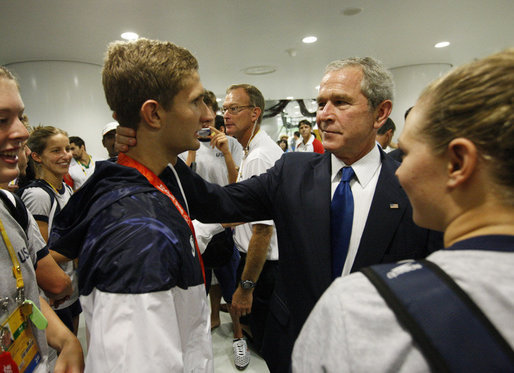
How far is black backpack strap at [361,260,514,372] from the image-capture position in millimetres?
434

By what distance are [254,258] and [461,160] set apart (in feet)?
5.79

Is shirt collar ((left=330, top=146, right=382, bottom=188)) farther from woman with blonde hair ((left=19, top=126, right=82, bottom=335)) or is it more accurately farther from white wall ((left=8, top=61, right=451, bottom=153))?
white wall ((left=8, top=61, right=451, bottom=153))

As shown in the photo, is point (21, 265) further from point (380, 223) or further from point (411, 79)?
point (411, 79)

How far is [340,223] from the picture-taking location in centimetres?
129

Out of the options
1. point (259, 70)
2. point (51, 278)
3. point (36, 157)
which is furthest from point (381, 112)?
point (259, 70)

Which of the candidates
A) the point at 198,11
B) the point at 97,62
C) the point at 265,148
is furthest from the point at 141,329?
the point at 97,62

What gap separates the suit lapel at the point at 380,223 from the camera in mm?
1188

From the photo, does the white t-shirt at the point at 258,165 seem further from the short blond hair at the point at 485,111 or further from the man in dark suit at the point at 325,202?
the short blond hair at the point at 485,111

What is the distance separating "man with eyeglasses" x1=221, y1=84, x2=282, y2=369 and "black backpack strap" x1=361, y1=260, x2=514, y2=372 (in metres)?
1.62

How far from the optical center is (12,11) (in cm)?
400

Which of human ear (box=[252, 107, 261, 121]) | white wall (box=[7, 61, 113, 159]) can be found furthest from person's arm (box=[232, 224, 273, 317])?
white wall (box=[7, 61, 113, 159])

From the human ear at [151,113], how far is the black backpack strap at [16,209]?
0.55m

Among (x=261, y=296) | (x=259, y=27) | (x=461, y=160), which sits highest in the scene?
(x=259, y=27)

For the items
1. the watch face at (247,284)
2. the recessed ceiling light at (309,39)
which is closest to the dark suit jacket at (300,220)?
the watch face at (247,284)
